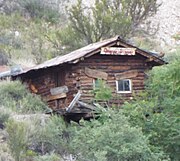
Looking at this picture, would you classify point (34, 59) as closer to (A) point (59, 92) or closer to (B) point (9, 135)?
(A) point (59, 92)

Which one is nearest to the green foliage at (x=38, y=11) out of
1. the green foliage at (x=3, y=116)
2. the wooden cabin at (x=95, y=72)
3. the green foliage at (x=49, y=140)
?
the wooden cabin at (x=95, y=72)

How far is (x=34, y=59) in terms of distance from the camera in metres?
33.9

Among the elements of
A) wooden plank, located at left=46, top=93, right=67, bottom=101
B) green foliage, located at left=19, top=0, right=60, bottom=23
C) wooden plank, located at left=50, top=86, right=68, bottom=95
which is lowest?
wooden plank, located at left=46, top=93, right=67, bottom=101

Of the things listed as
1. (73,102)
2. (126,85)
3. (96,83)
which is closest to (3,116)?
(73,102)

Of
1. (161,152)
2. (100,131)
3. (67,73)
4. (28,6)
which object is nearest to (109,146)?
(100,131)

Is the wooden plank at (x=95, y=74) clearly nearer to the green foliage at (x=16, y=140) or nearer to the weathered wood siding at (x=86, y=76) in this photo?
the weathered wood siding at (x=86, y=76)

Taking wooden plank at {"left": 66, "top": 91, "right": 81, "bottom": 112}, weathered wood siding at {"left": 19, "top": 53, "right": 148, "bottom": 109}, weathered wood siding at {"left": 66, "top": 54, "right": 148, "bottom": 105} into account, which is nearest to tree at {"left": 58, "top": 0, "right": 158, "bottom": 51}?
weathered wood siding at {"left": 19, "top": 53, "right": 148, "bottom": 109}

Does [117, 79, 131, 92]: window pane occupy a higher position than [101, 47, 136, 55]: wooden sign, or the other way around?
[101, 47, 136, 55]: wooden sign

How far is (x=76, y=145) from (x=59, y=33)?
17.8m

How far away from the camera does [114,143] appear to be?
48.7ft

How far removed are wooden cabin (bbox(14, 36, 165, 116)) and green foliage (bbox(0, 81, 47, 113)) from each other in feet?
2.32

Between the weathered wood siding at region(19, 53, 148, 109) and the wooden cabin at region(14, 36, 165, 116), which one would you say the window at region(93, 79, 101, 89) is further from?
the weathered wood siding at region(19, 53, 148, 109)

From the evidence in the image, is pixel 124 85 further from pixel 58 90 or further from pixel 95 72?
pixel 58 90

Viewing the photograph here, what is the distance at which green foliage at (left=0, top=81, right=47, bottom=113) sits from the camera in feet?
65.2
